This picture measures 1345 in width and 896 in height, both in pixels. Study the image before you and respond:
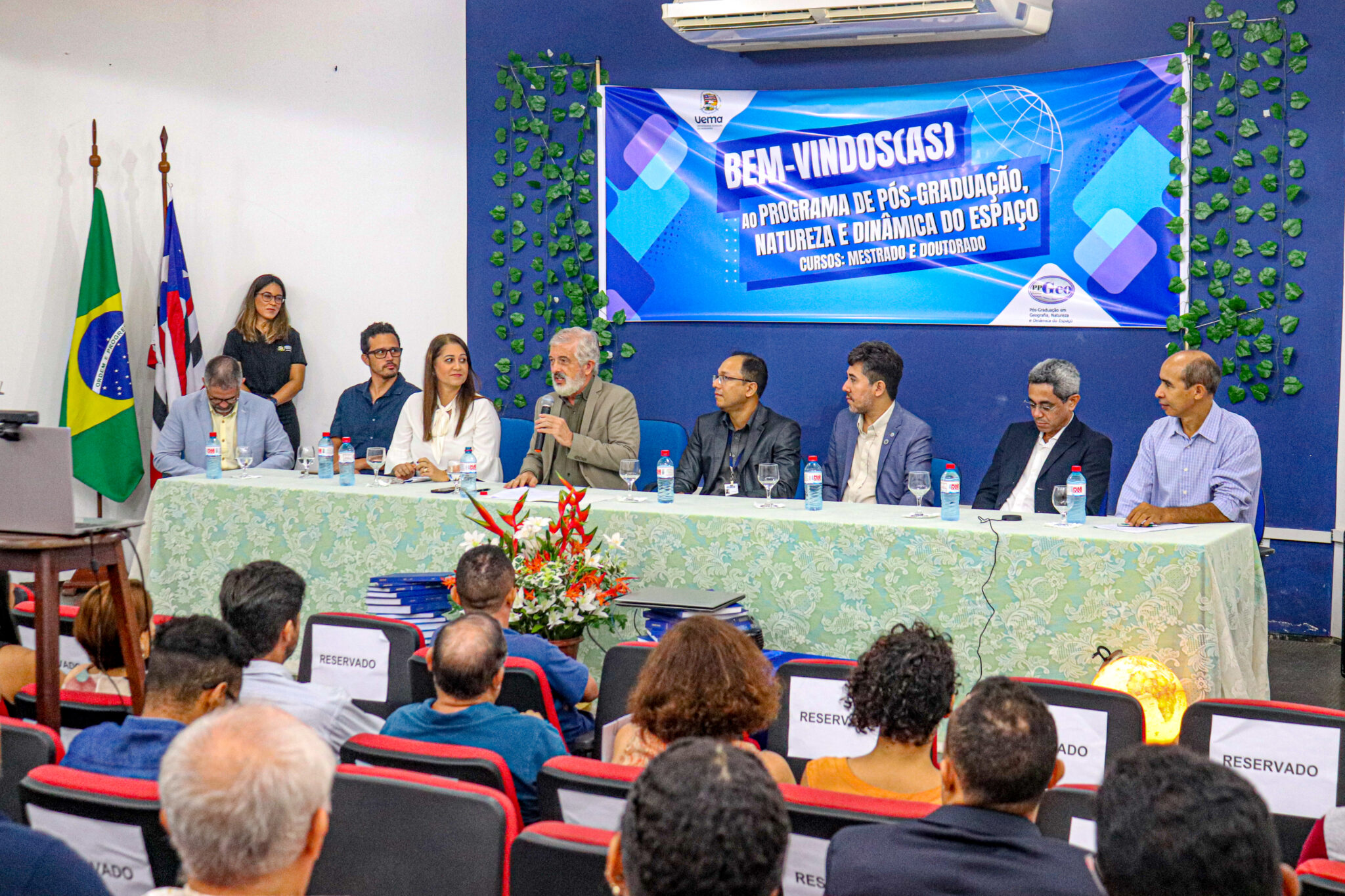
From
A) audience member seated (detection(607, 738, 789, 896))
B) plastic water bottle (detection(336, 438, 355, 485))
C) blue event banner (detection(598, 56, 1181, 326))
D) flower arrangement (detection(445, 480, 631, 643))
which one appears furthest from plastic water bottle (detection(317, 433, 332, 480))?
audience member seated (detection(607, 738, 789, 896))

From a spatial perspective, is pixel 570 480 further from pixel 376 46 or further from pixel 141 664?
pixel 376 46

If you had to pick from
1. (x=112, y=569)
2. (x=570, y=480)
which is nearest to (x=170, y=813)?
(x=112, y=569)

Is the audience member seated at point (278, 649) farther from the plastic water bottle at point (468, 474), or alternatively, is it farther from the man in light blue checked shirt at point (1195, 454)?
the man in light blue checked shirt at point (1195, 454)

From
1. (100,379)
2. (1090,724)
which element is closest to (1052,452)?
(1090,724)

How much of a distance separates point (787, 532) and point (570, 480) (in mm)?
1439

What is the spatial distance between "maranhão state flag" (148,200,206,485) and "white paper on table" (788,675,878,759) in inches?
193

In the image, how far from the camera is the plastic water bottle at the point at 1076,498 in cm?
356

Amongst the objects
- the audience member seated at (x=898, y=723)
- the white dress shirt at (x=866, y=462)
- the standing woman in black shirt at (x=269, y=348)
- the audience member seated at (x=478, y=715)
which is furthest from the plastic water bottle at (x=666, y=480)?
the standing woman in black shirt at (x=269, y=348)

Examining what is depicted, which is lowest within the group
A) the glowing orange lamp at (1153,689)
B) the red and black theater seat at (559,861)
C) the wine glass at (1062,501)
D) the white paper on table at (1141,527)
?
the glowing orange lamp at (1153,689)

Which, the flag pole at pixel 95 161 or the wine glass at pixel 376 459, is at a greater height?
the flag pole at pixel 95 161

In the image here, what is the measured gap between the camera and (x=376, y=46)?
6859 mm

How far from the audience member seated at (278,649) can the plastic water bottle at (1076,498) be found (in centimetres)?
205

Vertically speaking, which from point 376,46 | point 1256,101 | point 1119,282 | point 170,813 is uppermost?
point 376,46

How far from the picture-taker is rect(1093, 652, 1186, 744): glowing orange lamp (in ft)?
10.2
